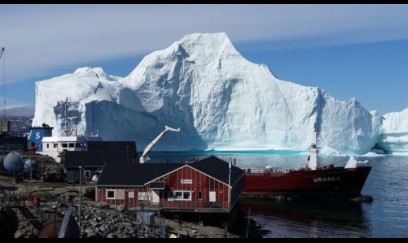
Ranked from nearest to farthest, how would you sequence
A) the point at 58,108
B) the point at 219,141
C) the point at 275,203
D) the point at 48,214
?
1. the point at 48,214
2. the point at 275,203
3. the point at 58,108
4. the point at 219,141

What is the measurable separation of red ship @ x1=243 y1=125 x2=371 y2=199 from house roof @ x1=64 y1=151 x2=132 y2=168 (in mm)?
10488

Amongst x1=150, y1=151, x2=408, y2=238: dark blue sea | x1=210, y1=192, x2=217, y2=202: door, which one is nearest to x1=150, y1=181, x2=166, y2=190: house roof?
x1=210, y1=192, x2=217, y2=202: door

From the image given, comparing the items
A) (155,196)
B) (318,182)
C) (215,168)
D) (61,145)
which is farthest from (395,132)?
(155,196)

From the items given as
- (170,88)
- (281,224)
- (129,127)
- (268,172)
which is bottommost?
(281,224)

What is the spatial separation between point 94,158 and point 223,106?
41.2 m

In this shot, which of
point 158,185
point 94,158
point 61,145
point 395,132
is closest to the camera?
point 158,185

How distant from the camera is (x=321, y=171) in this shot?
116 feet

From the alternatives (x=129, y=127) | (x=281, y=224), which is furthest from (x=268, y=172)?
(x=129, y=127)

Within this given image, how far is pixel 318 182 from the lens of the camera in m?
35.6

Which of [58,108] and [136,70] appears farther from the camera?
[136,70]

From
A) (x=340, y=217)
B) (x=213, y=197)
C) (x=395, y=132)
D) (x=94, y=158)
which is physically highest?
(x=395, y=132)

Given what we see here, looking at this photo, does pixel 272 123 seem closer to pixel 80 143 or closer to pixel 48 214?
pixel 80 143

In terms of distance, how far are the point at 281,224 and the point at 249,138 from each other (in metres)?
43.8

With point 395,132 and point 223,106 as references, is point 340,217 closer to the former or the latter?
point 223,106
